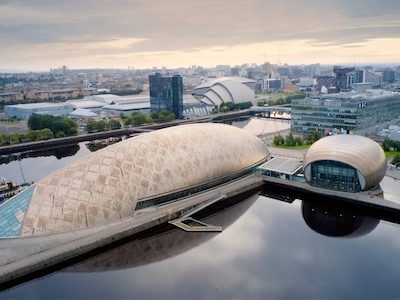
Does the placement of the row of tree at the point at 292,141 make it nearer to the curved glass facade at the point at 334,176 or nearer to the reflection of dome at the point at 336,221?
the curved glass facade at the point at 334,176

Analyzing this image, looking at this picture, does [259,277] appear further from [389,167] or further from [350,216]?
[389,167]

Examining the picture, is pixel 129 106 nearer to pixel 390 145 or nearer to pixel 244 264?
pixel 390 145

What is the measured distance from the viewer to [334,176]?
113ft

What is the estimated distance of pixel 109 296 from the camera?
66.6ft

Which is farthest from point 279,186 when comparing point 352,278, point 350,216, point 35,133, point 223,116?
point 223,116

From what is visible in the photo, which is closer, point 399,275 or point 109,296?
point 109,296

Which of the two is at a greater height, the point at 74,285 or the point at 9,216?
the point at 9,216

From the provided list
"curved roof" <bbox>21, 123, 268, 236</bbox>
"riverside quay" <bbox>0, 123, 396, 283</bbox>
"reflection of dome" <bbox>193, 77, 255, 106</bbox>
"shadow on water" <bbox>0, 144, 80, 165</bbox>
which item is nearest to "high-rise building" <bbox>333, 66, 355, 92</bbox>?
"reflection of dome" <bbox>193, 77, 255, 106</bbox>

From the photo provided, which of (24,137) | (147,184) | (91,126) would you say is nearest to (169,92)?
(91,126)

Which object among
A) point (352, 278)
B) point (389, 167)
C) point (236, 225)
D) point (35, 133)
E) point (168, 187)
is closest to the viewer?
point (352, 278)

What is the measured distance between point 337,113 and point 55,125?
50.4 m

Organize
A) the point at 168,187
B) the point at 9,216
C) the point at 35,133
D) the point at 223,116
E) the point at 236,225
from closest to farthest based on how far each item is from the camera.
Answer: the point at 9,216 → the point at 236,225 → the point at 168,187 → the point at 35,133 → the point at 223,116

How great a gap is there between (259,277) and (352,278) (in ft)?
17.5

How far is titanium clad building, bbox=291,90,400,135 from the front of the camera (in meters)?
60.8
